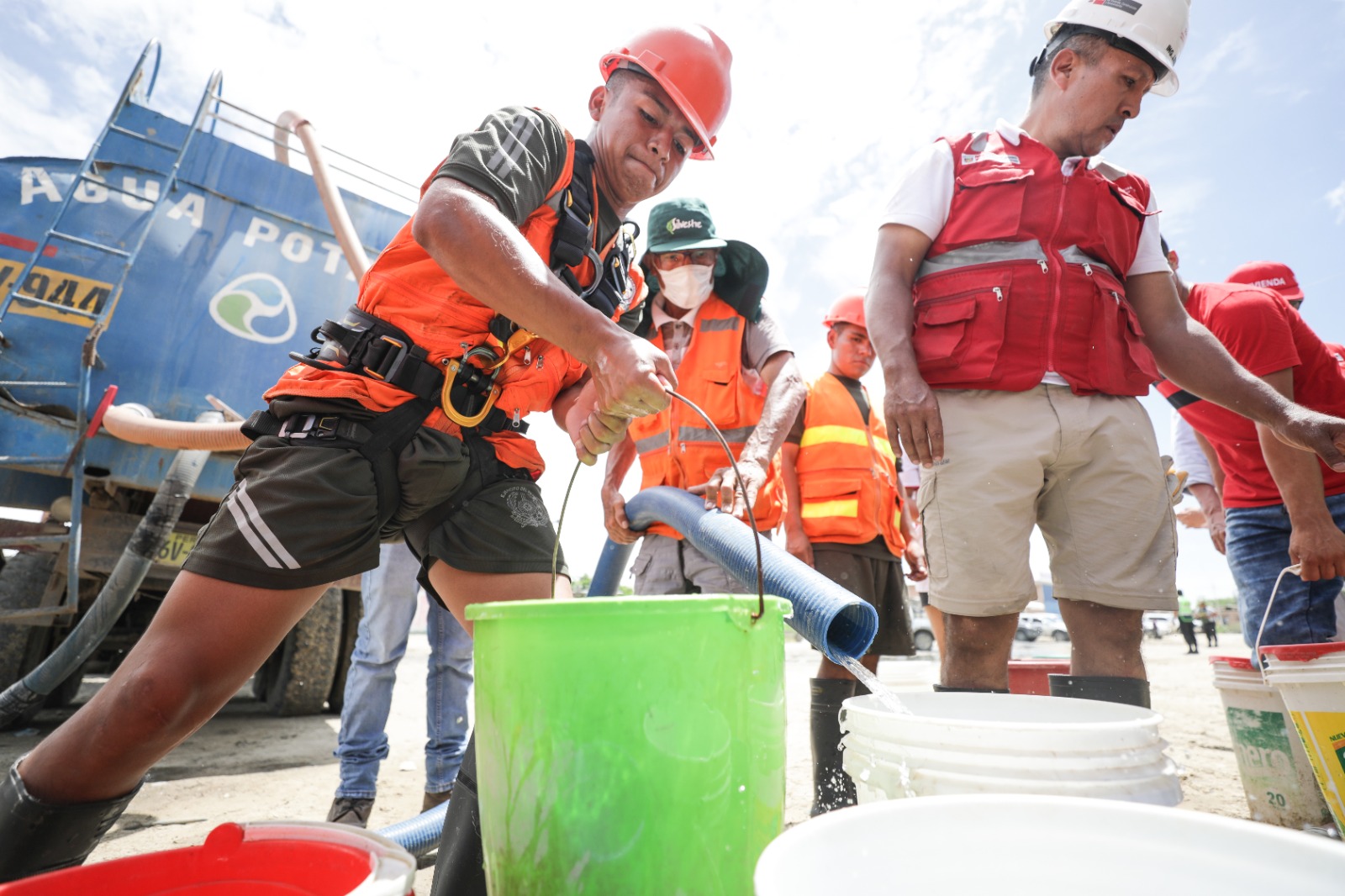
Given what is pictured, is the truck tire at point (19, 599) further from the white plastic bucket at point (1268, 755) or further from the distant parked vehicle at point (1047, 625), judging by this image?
the distant parked vehicle at point (1047, 625)

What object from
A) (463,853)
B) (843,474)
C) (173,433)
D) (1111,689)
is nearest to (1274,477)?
(1111,689)

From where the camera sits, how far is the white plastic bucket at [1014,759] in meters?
1.06

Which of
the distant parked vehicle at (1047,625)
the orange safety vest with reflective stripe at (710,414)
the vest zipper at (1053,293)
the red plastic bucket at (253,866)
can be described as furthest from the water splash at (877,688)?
the distant parked vehicle at (1047,625)

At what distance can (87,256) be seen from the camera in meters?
3.92

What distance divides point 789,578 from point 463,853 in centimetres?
77

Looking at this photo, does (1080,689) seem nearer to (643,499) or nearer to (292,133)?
(643,499)

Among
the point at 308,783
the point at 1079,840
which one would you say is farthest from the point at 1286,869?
the point at 308,783

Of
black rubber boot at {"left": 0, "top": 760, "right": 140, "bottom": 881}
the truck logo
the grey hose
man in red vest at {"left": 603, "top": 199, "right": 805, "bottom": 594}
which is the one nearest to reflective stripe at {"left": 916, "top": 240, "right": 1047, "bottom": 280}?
man in red vest at {"left": 603, "top": 199, "right": 805, "bottom": 594}

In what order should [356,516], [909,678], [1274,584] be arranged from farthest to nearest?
[909,678] < [1274,584] < [356,516]

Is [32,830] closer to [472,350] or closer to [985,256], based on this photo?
[472,350]

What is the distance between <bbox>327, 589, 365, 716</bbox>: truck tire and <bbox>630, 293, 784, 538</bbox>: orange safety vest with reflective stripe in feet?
9.41

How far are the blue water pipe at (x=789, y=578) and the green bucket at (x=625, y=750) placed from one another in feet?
1.05

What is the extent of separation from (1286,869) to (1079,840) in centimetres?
20

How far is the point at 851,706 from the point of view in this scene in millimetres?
1321
